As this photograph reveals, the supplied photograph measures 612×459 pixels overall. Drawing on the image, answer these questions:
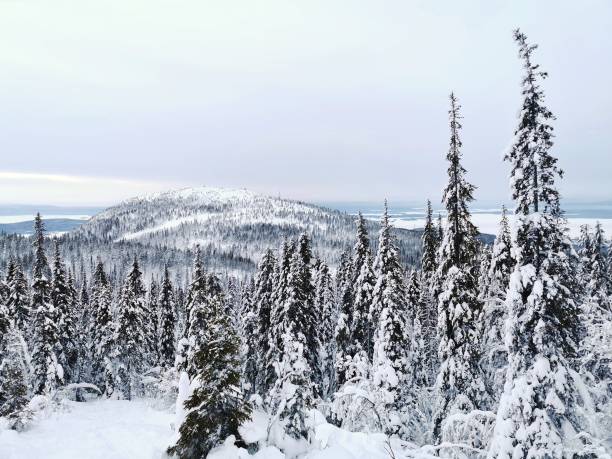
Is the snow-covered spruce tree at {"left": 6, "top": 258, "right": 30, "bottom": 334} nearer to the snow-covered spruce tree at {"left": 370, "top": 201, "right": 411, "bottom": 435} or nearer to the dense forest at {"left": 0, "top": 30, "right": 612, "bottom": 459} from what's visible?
the dense forest at {"left": 0, "top": 30, "right": 612, "bottom": 459}

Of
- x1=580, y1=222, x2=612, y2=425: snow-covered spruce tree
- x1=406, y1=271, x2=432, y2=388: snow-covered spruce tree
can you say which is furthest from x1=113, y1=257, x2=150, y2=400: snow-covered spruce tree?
x1=580, y1=222, x2=612, y2=425: snow-covered spruce tree

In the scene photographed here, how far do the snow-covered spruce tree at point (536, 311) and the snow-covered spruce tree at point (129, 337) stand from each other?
3614 centimetres

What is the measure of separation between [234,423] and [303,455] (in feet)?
6.29

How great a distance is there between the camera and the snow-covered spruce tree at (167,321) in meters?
45.2

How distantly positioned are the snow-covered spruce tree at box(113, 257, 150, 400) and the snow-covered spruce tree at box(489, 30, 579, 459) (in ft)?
119

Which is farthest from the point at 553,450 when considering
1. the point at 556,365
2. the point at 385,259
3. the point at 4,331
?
the point at 4,331

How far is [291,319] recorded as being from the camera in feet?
86.9

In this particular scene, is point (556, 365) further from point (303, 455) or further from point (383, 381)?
point (383, 381)

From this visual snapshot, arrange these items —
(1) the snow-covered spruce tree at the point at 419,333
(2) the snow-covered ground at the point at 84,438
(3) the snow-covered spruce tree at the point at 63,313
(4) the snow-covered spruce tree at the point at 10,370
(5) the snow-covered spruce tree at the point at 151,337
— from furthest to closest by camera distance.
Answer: (5) the snow-covered spruce tree at the point at 151,337 < (3) the snow-covered spruce tree at the point at 63,313 < (1) the snow-covered spruce tree at the point at 419,333 < (4) the snow-covered spruce tree at the point at 10,370 < (2) the snow-covered ground at the point at 84,438

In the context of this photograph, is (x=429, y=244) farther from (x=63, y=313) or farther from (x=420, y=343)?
(x=63, y=313)

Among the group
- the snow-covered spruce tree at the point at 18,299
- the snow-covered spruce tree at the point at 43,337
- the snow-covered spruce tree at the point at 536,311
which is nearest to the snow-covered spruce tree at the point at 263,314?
the snow-covered spruce tree at the point at 43,337

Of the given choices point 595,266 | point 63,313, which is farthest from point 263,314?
point 595,266

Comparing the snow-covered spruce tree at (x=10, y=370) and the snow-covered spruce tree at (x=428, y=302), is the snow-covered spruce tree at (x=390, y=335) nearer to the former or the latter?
the snow-covered spruce tree at (x=428, y=302)

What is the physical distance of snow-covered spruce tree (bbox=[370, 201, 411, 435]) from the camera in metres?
21.7
